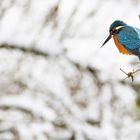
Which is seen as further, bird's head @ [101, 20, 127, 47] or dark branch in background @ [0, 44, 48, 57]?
dark branch in background @ [0, 44, 48, 57]

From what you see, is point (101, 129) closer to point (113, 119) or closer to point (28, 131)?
point (113, 119)

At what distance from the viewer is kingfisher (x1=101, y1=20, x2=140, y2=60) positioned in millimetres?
3615

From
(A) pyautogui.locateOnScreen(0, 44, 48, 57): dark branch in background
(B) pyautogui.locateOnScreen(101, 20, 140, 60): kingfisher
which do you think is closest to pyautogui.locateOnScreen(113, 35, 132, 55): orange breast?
(B) pyautogui.locateOnScreen(101, 20, 140, 60): kingfisher

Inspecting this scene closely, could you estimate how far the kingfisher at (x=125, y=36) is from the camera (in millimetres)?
3615

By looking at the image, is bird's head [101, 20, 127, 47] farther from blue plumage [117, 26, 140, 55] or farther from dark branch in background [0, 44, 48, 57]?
dark branch in background [0, 44, 48, 57]

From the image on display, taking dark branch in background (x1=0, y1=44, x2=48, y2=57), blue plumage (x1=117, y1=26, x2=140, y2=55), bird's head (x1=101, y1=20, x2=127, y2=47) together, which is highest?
dark branch in background (x1=0, y1=44, x2=48, y2=57)

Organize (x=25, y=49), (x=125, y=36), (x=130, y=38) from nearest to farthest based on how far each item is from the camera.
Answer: (x=130, y=38), (x=125, y=36), (x=25, y=49)

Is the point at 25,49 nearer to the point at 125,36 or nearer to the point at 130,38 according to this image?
the point at 125,36

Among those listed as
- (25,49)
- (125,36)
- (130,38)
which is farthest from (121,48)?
(25,49)

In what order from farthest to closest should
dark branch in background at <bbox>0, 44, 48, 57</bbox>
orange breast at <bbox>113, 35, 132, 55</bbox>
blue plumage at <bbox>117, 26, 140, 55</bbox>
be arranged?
dark branch in background at <bbox>0, 44, 48, 57</bbox>, orange breast at <bbox>113, 35, 132, 55</bbox>, blue plumage at <bbox>117, 26, 140, 55</bbox>

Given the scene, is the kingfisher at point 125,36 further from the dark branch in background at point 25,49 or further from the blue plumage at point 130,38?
the dark branch in background at point 25,49

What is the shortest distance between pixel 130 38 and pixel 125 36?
0.61ft

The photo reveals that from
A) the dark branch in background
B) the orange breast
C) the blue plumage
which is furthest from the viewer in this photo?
the dark branch in background

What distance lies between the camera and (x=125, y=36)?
12.8ft
